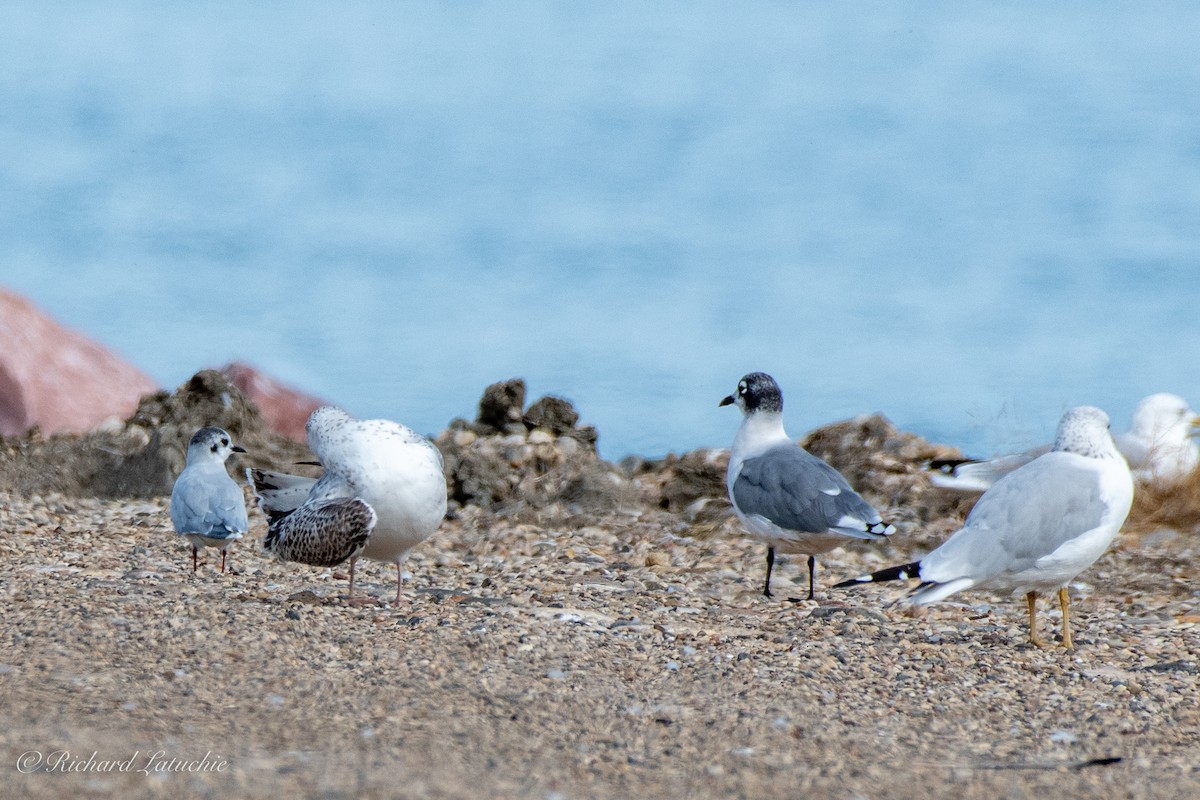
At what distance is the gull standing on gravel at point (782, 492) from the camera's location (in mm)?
6773

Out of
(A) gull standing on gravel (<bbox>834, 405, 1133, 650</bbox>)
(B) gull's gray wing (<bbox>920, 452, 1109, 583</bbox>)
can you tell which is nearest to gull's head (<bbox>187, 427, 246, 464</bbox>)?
(A) gull standing on gravel (<bbox>834, 405, 1133, 650</bbox>)

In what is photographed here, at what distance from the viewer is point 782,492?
697cm

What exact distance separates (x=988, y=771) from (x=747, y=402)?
3465 mm

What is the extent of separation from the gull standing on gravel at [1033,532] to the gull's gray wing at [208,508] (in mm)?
3051

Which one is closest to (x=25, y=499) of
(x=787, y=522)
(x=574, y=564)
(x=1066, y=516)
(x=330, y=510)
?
(x=574, y=564)

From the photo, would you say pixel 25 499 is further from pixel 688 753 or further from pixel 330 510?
pixel 688 753

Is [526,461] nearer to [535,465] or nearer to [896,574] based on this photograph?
[535,465]

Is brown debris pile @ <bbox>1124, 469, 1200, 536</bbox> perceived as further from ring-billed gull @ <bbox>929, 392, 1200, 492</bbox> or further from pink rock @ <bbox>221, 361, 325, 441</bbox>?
pink rock @ <bbox>221, 361, 325, 441</bbox>

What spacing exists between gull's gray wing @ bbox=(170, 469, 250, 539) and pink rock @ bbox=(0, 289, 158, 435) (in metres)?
7.18

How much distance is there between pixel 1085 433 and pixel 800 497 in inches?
51.9

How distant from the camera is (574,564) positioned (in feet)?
27.3

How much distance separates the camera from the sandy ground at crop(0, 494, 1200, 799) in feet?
13.5

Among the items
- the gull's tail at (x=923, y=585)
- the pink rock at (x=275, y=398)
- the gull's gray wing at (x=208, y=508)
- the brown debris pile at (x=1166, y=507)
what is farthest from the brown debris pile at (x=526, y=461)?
the gull's tail at (x=923, y=585)

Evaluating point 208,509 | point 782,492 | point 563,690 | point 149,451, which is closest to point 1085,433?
point 782,492
